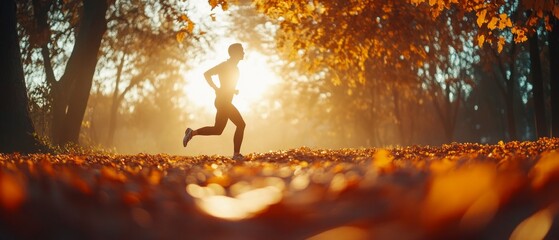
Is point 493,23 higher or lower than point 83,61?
lower

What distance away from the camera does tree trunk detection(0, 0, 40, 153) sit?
12.8m

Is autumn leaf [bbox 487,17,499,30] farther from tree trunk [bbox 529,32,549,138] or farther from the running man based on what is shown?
tree trunk [bbox 529,32,549,138]

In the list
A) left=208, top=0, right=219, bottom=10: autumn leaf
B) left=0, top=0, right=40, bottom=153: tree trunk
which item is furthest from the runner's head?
left=0, top=0, right=40, bottom=153: tree trunk

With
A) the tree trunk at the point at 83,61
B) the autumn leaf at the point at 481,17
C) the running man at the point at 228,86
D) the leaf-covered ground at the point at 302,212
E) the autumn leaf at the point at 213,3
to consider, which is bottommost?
the leaf-covered ground at the point at 302,212

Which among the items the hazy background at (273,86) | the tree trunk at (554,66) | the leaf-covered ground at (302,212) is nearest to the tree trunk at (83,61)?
the hazy background at (273,86)

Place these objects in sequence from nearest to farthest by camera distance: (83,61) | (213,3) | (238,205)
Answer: (238,205) → (213,3) → (83,61)

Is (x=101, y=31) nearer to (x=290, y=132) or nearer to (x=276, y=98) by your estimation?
(x=276, y=98)

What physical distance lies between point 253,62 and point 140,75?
8276mm

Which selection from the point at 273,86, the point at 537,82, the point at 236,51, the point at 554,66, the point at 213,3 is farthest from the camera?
the point at 273,86

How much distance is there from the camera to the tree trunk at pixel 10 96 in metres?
12.8

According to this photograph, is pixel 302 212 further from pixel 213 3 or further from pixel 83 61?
pixel 83 61

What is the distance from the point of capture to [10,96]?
506 inches

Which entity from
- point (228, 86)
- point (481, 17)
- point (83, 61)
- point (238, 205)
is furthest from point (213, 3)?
point (238, 205)

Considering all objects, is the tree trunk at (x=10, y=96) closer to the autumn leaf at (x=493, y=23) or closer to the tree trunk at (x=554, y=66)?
the autumn leaf at (x=493, y=23)
